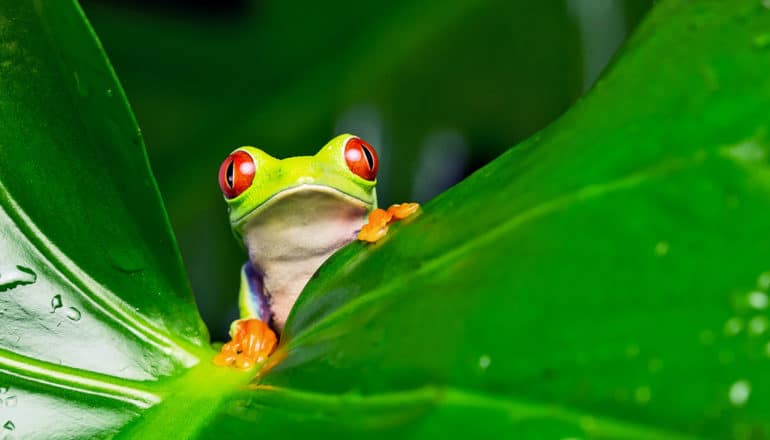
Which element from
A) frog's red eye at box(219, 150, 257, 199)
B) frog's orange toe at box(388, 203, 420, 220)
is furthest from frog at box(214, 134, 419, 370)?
frog's orange toe at box(388, 203, 420, 220)

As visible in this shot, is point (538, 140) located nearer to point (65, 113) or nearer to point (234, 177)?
point (65, 113)

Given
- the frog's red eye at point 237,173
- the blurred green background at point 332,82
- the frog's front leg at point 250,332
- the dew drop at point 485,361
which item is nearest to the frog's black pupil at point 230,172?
the frog's red eye at point 237,173

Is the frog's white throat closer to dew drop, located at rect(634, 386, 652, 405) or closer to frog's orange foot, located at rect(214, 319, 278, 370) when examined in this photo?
frog's orange foot, located at rect(214, 319, 278, 370)

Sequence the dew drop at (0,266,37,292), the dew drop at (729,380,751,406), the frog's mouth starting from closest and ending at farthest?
1. the dew drop at (729,380,751,406)
2. the dew drop at (0,266,37,292)
3. the frog's mouth

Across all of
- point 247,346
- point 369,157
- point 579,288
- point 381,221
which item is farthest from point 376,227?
point 369,157

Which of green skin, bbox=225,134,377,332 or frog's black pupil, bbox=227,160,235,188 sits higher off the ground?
frog's black pupil, bbox=227,160,235,188

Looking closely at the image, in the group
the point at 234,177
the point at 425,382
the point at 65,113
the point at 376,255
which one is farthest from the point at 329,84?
the point at 425,382
